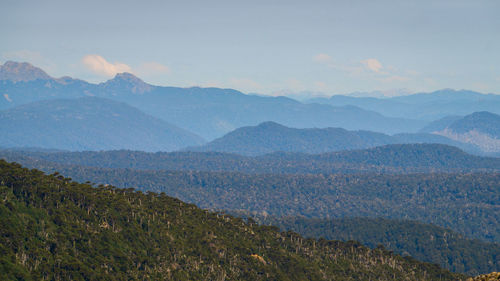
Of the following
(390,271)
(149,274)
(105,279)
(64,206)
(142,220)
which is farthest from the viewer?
(390,271)

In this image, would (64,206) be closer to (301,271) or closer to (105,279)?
(105,279)

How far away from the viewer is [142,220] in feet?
486

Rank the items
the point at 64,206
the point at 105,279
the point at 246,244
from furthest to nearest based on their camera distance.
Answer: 1. the point at 246,244
2. the point at 64,206
3. the point at 105,279

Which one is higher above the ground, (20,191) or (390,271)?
(20,191)

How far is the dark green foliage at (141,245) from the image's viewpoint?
4483 inches

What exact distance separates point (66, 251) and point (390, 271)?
9445 centimetres

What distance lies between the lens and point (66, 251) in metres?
118

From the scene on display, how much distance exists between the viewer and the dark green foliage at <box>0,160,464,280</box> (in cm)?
11388

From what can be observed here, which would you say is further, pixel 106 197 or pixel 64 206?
pixel 106 197

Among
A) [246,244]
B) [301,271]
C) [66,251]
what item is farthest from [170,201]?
[66,251]

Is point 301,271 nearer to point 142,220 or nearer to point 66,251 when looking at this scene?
point 142,220

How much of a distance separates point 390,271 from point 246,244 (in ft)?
141

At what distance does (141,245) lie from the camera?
138000 mm

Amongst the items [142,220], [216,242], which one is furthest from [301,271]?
[142,220]
